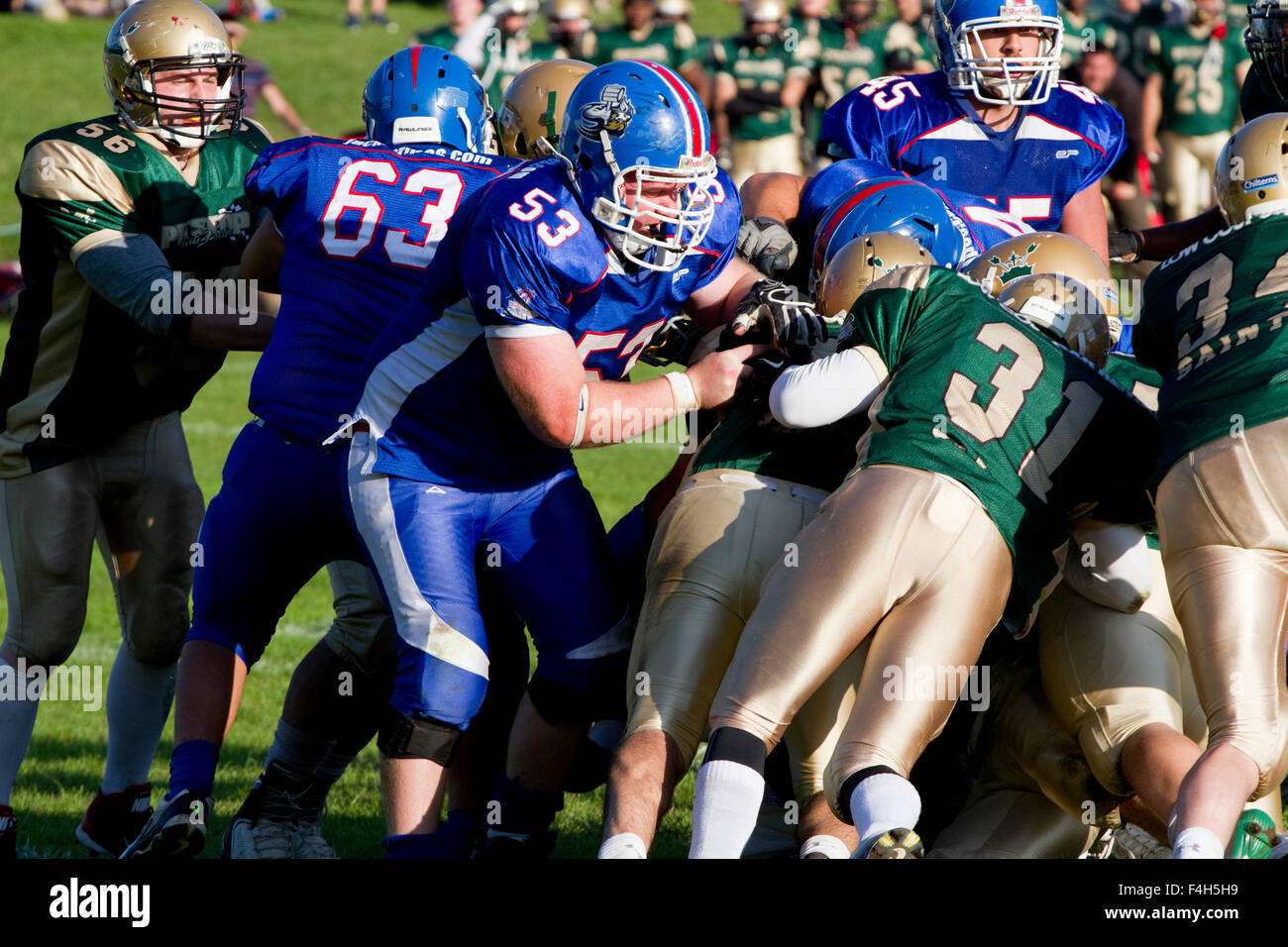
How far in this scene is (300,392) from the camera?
373 cm

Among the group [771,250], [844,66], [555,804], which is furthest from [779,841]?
[844,66]

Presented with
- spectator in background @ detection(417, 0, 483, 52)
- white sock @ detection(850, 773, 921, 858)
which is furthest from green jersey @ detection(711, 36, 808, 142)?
white sock @ detection(850, 773, 921, 858)

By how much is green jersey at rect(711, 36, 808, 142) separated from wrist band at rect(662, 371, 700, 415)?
910 centimetres

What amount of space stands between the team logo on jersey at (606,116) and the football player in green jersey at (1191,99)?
940cm

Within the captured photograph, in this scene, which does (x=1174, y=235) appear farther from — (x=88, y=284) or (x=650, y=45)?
(x=650, y=45)

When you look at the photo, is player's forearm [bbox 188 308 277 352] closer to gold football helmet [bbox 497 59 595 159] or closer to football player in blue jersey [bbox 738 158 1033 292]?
gold football helmet [bbox 497 59 595 159]

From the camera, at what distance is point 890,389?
3322 millimetres

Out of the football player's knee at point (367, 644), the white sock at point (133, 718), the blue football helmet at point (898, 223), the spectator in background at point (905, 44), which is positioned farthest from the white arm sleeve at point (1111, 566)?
the spectator in background at point (905, 44)

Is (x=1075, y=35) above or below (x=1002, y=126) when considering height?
above

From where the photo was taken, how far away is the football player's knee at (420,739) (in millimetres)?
3379

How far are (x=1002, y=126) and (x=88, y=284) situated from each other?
291cm

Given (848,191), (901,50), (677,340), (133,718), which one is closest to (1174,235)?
(848,191)

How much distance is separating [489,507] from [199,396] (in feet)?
26.8
